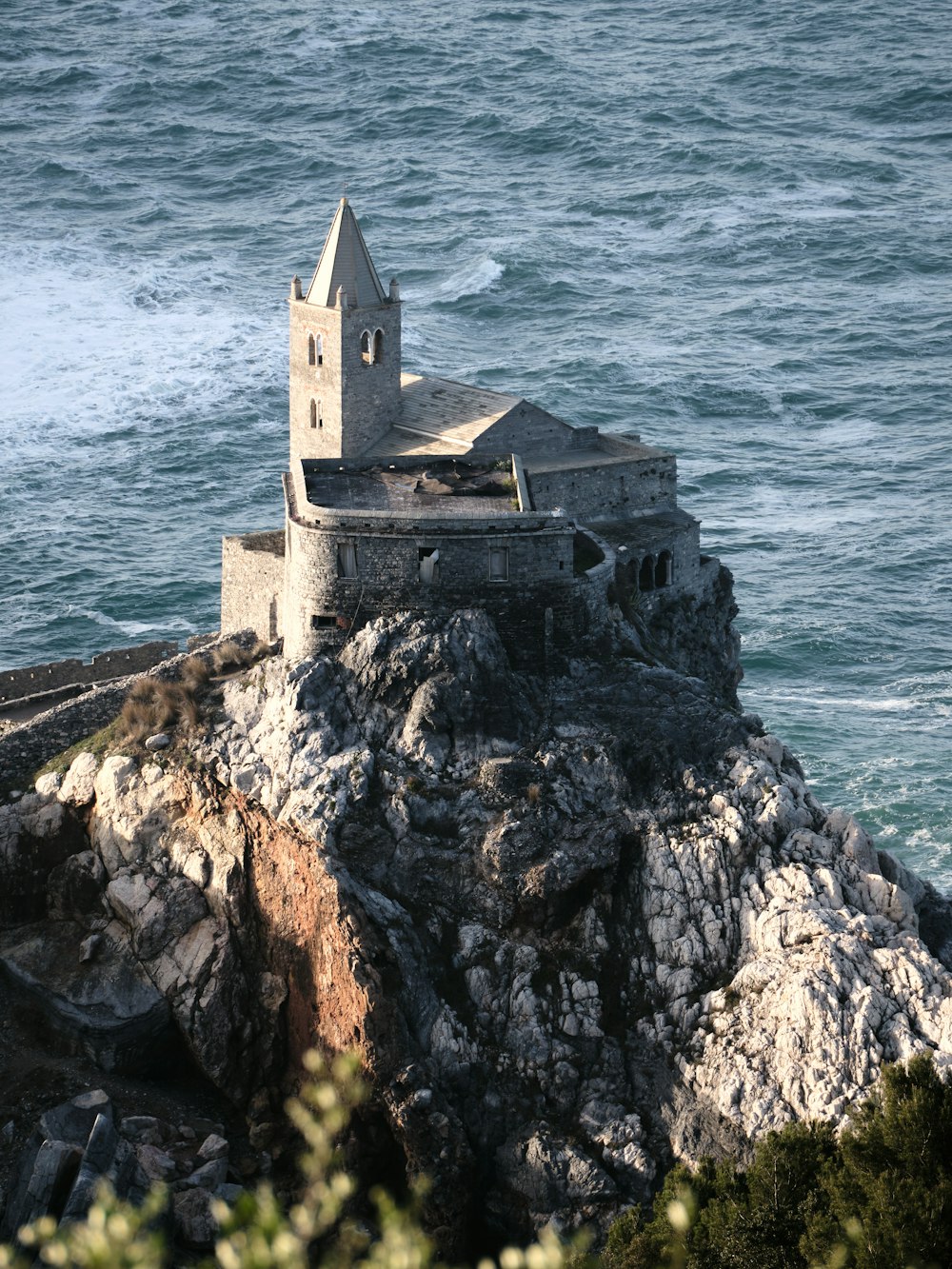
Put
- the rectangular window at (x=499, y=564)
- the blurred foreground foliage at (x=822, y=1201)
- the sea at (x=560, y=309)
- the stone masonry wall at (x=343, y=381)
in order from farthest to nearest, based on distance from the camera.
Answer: the sea at (x=560, y=309) < the stone masonry wall at (x=343, y=381) < the rectangular window at (x=499, y=564) < the blurred foreground foliage at (x=822, y=1201)

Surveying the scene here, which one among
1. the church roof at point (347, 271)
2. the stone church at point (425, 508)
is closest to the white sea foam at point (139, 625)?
the stone church at point (425, 508)

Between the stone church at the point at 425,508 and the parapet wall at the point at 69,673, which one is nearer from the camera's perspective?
the stone church at the point at 425,508

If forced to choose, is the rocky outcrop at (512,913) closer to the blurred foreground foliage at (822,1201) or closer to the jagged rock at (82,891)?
the jagged rock at (82,891)

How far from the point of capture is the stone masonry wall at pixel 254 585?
7969 cm

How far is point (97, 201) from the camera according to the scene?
177 metres

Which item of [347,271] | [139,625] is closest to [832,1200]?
[347,271]

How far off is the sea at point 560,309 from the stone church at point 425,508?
22874mm

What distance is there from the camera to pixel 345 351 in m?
81.8

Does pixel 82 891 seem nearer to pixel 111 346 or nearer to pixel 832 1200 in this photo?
pixel 832 1200

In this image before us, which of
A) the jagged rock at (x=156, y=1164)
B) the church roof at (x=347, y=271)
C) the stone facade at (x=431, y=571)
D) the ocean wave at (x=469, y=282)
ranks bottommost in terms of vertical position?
the jagged rock at (x=156, y=1164)

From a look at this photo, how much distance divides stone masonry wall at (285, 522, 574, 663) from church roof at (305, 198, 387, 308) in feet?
41.4

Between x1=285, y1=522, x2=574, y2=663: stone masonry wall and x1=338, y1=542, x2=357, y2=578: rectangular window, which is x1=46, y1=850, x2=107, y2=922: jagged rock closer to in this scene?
x1=285, y1=522, x2=574, y2=663: stone masonry wall

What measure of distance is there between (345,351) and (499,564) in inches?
548

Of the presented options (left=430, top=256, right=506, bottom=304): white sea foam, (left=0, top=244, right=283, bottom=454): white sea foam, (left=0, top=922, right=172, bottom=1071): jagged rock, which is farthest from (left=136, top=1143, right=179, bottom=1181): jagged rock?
(left=430, top=256, right=506, bottom=304): white sea foam
